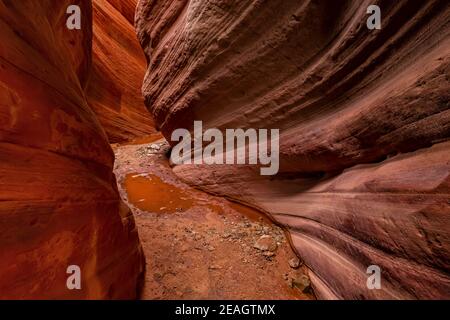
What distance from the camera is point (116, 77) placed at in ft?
24.7

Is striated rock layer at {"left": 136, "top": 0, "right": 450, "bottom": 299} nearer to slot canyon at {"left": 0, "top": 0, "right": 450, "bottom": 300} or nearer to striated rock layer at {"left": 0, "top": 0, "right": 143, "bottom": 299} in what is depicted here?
slot canyon at {"left": 0, "top": 0, "right": 450, "bottom": 300}

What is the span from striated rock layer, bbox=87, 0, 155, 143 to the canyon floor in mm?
3695

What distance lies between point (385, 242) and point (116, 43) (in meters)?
9.49

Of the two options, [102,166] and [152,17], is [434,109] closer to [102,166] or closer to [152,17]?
[102,166]

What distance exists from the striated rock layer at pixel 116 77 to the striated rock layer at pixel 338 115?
157 inches

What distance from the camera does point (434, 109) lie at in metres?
1.36

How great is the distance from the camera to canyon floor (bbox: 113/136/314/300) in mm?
2000
